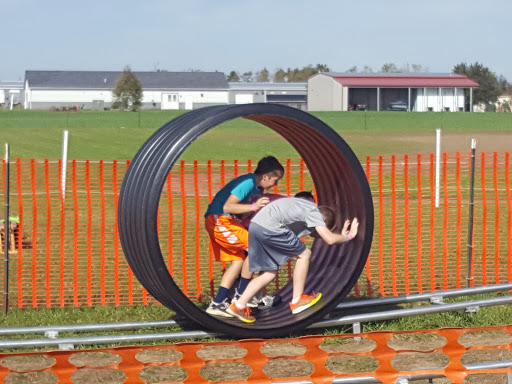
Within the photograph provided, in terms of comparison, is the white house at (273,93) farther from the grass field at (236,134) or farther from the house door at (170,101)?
the grass field at (236,134)

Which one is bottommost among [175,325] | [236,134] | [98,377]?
[98,377]

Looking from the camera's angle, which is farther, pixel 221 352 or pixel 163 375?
pixel 221 352

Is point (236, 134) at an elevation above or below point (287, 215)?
above

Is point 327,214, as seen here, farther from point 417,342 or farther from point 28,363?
point 28,363

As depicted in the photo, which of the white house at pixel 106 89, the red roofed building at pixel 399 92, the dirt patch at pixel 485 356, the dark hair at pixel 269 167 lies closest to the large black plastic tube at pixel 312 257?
the dark hair at pixel 269 167

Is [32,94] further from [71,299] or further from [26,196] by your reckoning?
[71,299]

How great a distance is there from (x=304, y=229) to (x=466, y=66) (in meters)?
98.8

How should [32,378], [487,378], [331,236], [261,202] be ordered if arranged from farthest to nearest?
[261,202], [331,236], [32,378], [487,378]

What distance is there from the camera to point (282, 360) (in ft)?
25.4

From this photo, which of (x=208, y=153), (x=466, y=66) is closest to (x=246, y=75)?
(x=466, y=66)

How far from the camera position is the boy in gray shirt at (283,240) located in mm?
7863

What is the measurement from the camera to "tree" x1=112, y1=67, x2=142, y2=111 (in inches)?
2712

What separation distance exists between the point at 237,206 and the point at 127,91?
63.0 m

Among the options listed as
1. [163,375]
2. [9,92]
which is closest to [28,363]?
Answer: [163,375]
